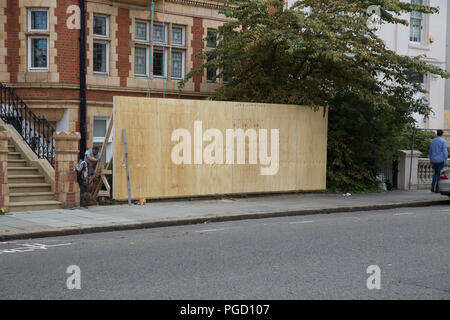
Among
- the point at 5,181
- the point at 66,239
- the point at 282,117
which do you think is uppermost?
the point at 282,117

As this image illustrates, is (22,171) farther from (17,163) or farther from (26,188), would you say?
(26,188)

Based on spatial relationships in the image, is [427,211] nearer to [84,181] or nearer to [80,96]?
[84,181]

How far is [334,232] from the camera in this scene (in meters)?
11.0

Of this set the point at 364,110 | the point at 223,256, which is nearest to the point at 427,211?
the point at 364,110

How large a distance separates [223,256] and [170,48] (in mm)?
13553

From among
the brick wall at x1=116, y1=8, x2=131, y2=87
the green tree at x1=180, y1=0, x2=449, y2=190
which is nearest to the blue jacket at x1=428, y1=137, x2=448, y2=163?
the green tree at x1=180, y1=0, x2=449, y2=190

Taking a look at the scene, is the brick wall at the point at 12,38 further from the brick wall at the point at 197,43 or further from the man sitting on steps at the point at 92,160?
the brick wall at the point at 197,43

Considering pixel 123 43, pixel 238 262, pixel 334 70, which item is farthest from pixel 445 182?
pixel 123 43

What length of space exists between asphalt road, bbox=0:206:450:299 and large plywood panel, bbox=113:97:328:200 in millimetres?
3525

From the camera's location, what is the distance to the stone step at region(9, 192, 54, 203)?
44.5ft

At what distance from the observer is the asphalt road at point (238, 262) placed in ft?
20.9

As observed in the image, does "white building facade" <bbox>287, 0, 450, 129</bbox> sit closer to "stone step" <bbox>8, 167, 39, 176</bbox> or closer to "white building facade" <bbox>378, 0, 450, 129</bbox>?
"white building facade" <bbox>378, 0, 450, 129</bbox>

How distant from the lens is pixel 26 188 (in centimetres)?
1423

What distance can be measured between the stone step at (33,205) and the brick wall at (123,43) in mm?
6918
